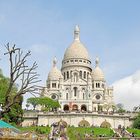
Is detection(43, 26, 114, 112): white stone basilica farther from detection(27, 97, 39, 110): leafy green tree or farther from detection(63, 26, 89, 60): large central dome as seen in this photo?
detection(27, 97, 39, 110): leafy green tree

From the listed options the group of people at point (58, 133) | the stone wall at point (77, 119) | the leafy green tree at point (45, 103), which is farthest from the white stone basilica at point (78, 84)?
the group of people at point (58, 133)

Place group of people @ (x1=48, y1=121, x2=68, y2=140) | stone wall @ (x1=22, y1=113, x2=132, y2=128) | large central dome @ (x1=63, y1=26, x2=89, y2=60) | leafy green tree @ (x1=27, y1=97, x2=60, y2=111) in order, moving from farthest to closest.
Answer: large central dome @ (x1=63, y1=26, x2=89, y2=60) < leafy green tree @ (x1=27, y1=97, x2=60, y2=111) < stone wall @ (x1=22, y1=113, x2=132, y2=128) < group of people @ (x1=48, y1=121, x2=68, y2=140)

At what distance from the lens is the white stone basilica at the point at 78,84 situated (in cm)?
10819

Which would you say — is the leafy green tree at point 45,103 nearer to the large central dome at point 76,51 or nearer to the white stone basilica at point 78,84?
the white stone basilica at point 78,84

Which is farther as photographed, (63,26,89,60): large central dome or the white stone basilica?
(63,26,89,60): large central dome

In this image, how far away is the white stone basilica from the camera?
10819 cm

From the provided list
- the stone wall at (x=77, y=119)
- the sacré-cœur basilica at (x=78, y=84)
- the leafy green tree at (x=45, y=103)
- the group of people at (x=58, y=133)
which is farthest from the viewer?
the sacré-cœur basilica at (x=78, y=84)

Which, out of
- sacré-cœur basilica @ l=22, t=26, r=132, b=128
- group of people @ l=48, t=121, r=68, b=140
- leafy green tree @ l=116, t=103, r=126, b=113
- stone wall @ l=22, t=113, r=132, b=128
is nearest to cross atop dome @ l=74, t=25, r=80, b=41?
sacré-cœur basilica @ l=22, t=26, r=132, b=128

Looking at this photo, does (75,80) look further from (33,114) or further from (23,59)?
(23,59)

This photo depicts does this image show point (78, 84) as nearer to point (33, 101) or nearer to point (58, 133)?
point (33, 101)

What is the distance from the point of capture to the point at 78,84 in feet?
369

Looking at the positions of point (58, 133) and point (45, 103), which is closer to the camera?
point (58, 133)

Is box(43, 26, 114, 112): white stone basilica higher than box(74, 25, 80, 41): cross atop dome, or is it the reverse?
box(74, 25, 80, 41): cross atop dome

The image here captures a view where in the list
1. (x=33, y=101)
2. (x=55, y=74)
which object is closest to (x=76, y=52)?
(x=55, y=74)
